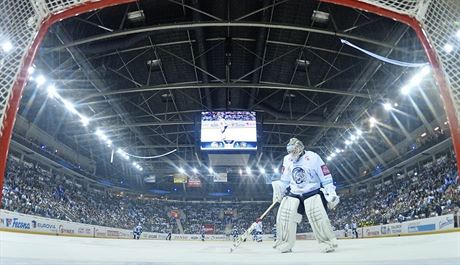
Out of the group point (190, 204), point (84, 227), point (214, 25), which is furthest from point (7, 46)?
point (190, 204)

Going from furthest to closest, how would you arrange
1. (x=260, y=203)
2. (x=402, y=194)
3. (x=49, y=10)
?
(x=260, y=203), (x=402, y=194), (x=49, y=10)

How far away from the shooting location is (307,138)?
25453 millimetres

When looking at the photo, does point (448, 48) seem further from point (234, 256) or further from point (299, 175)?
point (234, 256)

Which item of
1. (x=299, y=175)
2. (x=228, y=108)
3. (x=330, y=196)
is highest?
(x=228, y=108)

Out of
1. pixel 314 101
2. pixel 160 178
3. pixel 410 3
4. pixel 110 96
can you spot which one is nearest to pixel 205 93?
pixel 110 96

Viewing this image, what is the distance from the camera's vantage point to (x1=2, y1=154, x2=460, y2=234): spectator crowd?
61.4ft

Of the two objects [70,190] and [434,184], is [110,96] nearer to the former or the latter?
[70,190]

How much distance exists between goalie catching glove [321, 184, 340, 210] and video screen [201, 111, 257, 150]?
9.76 m

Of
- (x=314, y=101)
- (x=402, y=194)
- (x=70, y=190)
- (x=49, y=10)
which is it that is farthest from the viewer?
(x=70, y=190)

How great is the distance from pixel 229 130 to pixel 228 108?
4.25 m

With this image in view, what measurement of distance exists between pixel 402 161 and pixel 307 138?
6985mm

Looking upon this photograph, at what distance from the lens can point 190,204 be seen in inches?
1752

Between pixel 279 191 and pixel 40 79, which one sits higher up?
pixel 40 79

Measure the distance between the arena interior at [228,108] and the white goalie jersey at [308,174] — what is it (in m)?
0.14
